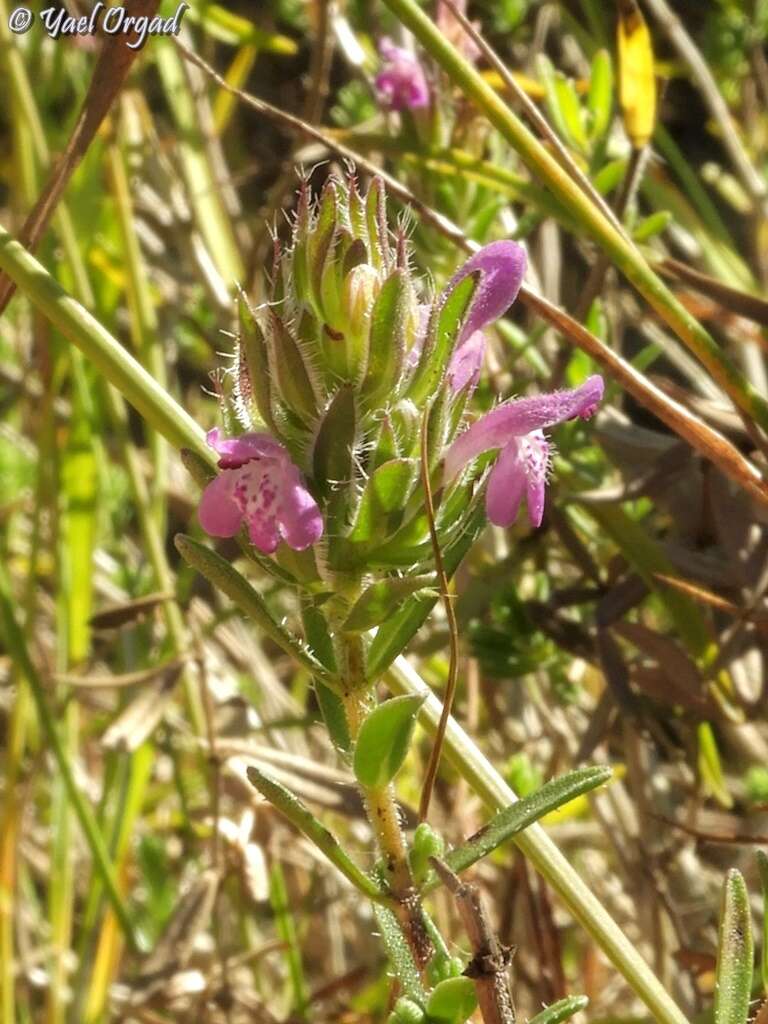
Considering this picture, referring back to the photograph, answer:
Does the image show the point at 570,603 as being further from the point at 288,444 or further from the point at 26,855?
the point at 26,855

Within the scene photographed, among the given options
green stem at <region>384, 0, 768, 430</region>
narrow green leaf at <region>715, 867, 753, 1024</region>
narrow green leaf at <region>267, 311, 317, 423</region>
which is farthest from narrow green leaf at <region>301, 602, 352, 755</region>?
green stem at <region>384, 0, 768, 430</region>

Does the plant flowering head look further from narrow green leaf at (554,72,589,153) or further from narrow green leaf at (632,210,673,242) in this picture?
narrow green leaf at (554,72,589,153)

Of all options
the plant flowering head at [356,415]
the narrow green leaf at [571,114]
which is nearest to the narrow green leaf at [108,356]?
the plant flowering head at [356,415]

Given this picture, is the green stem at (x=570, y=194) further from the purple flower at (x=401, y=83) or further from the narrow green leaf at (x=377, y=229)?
the purple flower at (x=401, y=83)

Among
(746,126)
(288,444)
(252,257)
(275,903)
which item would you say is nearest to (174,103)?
(252,257)

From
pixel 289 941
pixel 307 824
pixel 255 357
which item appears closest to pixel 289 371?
pixel 255 357

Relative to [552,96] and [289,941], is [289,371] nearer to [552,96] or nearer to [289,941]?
[552,96]
